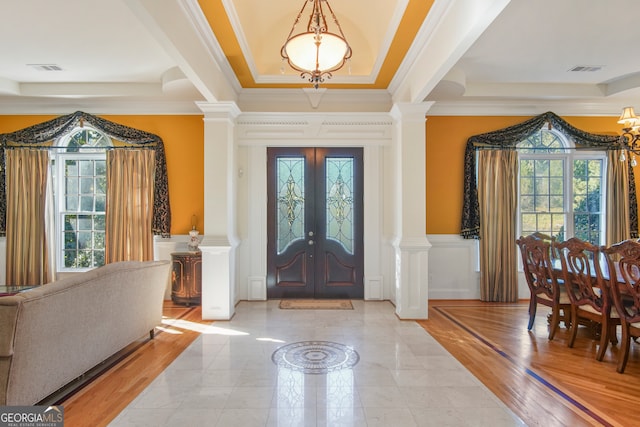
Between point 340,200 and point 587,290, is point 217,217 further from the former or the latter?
point 587,290

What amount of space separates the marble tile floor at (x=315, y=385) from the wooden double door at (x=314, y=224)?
1.43m

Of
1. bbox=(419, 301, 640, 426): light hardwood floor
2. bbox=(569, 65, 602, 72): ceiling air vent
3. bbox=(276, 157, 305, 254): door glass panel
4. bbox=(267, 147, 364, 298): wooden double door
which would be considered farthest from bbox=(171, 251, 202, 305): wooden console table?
bbox=(569, 65, 602, 72): ceiling air vent

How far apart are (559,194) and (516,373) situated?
3.89 metres

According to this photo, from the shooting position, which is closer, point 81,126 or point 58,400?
point 58,400

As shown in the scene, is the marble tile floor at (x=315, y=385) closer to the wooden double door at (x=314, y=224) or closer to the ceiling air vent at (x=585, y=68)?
the wooden double door at (x=314, y=224)

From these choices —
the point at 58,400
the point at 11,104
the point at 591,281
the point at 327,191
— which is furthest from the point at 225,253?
the point at 11,104

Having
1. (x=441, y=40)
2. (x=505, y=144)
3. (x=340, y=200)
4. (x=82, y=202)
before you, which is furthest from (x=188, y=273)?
(x=505, y=144)

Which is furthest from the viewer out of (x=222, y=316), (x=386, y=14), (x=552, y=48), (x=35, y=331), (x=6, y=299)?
(x=222, y=316)

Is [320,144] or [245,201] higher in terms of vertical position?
[320,144]

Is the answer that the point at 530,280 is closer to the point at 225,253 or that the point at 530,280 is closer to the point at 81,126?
the point at 225,253

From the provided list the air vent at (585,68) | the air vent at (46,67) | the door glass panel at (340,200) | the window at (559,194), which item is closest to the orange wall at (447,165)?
the window at (559,194)

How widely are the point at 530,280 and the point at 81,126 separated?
259 inches

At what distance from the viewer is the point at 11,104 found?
577cm

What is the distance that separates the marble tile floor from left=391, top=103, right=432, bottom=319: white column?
0.51m
